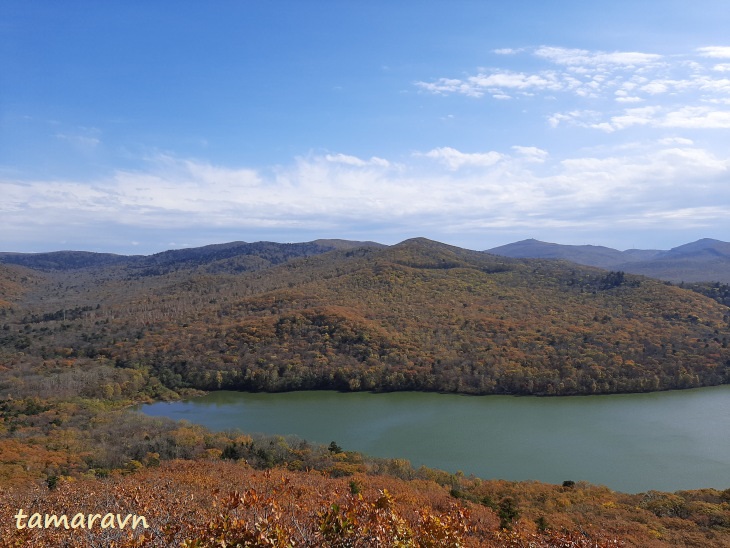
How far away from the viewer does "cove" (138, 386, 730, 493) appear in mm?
22906

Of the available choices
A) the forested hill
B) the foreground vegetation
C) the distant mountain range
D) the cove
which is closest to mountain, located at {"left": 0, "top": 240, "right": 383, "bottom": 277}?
the distant mountain range

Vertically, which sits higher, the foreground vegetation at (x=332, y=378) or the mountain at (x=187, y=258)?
the mountain at (x=187, y=258)

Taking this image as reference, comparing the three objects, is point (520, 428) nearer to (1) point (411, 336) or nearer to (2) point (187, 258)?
(1) point (411, 336)

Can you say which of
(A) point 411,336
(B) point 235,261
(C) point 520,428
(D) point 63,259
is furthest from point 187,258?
(C) point 520,428

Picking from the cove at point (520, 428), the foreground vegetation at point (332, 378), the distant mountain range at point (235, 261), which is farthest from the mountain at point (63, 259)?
the cove at point (520, 428)

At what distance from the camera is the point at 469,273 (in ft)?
233

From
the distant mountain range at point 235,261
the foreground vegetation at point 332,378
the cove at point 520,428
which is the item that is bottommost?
the cove at point 520,428

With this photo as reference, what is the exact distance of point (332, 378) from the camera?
135ft

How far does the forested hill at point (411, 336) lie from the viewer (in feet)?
129

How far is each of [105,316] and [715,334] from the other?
70164mm

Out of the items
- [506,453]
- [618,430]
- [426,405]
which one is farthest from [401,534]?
[426,405]

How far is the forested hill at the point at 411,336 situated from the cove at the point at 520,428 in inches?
76.7

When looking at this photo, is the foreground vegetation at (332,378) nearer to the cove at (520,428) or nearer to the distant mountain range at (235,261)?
the cove at (520,428)

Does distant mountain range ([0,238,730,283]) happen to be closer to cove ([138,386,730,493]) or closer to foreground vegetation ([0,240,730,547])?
foreground vegetation ([0,240,730,547])
